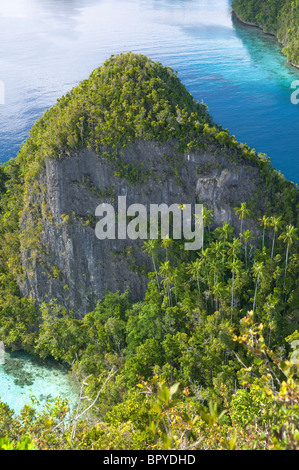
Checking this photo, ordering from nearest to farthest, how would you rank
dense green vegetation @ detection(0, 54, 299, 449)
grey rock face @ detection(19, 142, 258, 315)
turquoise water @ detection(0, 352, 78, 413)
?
dense green vegetation @ detection(0, 54, 299, 449) → turquoise water @ detection(0, 352, 78, 413) → grey rock face @ detection(19, 142, 258, 315)

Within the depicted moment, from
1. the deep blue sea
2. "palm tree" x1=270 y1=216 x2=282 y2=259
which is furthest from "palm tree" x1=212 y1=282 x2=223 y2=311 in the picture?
the deep blue sea

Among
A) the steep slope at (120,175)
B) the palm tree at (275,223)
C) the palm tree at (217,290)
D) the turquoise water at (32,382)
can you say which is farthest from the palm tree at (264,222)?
the turquoise water at (32,382)

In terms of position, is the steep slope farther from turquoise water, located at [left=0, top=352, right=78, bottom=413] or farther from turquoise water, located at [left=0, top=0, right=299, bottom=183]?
turquoise water, located at [left=0, top=0, right=299, bottom=183]

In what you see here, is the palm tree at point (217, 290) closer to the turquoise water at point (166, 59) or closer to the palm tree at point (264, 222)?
the palm tree at point (264, 222)

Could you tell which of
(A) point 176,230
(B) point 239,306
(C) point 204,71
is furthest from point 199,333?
(C) point 204,71

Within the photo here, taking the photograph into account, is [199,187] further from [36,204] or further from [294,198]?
[36,204]

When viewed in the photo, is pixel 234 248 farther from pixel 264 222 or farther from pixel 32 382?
pixel 32 382
